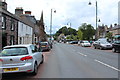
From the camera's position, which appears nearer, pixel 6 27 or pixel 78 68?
pixel 78 68

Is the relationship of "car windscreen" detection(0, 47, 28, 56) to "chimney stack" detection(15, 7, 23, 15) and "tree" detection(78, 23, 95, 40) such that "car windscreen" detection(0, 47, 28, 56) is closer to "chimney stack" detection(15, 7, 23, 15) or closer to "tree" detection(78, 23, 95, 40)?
"chimney stack" detection(15, 7, 23, 15)

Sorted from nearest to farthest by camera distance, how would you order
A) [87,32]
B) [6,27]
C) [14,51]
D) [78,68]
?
[14,51]
[78,68]
[6,27]
[87,32]

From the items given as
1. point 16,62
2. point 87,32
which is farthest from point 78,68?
point 87,32

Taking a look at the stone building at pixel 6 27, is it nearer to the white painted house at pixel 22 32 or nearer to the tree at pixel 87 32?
the white painted house at pixel 22 32

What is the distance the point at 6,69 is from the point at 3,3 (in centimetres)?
1764

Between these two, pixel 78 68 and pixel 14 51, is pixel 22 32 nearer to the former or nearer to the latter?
pixel 78 68

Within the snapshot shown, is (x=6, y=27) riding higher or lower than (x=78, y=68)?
higher

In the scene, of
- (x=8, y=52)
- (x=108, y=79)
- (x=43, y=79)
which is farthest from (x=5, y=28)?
(x=108, y=79)

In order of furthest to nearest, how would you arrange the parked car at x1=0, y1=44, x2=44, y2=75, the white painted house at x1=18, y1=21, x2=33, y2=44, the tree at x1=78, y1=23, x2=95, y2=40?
the tree at x1=78, y1=23, x2=95, y2=40 → the white painted house at x1=18, y1=21, x2=33, y2=44 → the parked car at x1=0, y1=44, x2=44, y2=75

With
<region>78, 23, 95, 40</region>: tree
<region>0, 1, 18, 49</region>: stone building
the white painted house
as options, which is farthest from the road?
<region>78, 23, 95, 40</region>: tree

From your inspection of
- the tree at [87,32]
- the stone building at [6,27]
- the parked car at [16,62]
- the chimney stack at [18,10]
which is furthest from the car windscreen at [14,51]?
the tree at [87,32]

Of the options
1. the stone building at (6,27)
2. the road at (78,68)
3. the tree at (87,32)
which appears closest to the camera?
the road at (78,68)

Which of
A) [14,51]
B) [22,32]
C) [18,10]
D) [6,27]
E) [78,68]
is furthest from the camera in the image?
[18,10]

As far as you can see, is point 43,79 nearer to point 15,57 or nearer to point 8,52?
point 15,57
